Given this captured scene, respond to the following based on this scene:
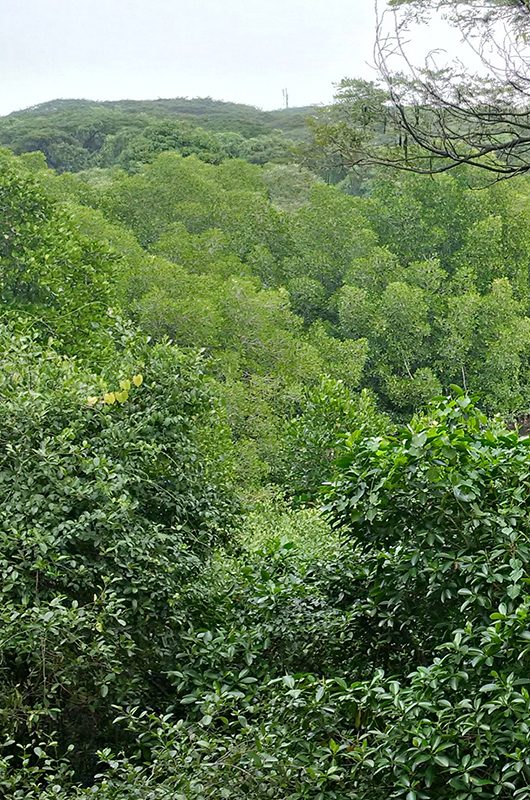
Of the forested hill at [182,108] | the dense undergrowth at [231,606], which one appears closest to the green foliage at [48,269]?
the dense undergrowth at [231,606]

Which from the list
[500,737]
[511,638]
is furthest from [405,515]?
[500,737]

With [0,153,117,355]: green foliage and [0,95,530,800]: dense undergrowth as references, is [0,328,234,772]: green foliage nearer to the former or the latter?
[0,95,530,800]: dense undergrowth

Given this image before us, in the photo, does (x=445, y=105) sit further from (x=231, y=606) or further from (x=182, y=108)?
(x=182, y=108)

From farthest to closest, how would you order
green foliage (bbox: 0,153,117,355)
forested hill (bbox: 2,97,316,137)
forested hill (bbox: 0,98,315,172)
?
1. forested hill (bbox: 2,97,316,137)
2. forested hill (bbox: 0,98,315,172)
3. green foliage (bbox: 0,153,117,355)

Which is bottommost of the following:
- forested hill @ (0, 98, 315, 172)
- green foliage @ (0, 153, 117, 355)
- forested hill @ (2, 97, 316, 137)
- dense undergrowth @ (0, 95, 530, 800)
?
dense undergrowth @ (0, 95, 530, 800)

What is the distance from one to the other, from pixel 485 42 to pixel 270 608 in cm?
533

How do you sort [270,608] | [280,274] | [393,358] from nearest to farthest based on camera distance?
1. [270,608]
2. [393,358]
3. [280,274]

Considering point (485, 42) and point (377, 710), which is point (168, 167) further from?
point (377, 710)

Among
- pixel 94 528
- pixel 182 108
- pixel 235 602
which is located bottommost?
pixel 235 602

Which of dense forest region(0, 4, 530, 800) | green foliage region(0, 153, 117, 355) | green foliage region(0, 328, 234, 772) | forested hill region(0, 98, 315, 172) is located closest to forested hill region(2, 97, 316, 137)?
forested hill region(0, 98, 315, 172)

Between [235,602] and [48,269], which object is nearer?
[235,602]

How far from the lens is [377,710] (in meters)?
3.12

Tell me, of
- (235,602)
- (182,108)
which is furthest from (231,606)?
(182,108)

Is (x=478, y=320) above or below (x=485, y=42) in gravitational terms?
below
